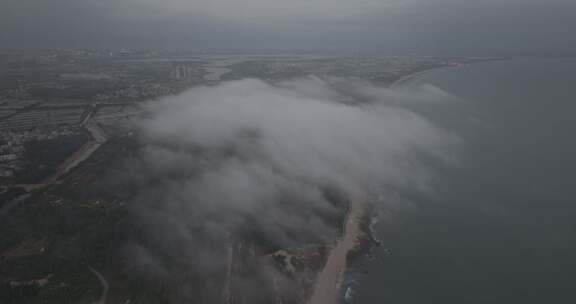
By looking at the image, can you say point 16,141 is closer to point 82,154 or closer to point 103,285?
point 82,154

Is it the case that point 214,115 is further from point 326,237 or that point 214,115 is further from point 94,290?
point 94,290

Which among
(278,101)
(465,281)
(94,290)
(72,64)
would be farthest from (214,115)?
(72,64)

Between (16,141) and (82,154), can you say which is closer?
→ (82,154)

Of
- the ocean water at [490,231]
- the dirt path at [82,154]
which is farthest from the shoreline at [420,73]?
the dirt path at [82,154]

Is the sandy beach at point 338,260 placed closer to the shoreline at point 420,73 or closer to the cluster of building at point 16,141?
the cluster of building at point 16,141

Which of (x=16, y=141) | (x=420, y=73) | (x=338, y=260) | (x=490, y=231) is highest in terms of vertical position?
(x=420, y=73)

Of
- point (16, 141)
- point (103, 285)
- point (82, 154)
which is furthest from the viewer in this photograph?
point (16, 141)

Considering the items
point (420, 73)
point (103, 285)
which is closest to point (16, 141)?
point (103, 285)

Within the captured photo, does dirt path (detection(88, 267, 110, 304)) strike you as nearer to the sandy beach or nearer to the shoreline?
the sandy beach
